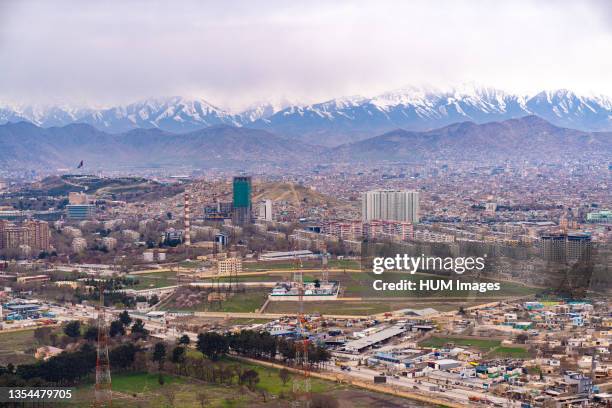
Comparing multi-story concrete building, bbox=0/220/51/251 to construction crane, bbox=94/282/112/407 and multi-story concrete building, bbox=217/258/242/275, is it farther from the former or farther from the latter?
construction crane, bbox=94/282/112/407

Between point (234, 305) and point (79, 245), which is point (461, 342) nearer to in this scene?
point (234, 305)

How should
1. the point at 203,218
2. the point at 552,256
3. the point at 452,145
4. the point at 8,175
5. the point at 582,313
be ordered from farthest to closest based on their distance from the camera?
the point at 452,145, the point at 8,175, the point at 203,218, the point at 552,256, the point at 582,313

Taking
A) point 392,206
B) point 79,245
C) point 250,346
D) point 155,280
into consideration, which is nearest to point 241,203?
point 392,206

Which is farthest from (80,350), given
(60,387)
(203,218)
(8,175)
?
(8,175)

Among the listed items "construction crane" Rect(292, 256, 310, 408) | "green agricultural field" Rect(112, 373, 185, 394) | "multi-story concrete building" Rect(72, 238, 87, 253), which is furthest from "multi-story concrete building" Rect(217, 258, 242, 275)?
"green agricultural field" Rect(112, 373, 185, 394)

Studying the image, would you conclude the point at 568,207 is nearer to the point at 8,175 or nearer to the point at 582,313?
the point at 582,313

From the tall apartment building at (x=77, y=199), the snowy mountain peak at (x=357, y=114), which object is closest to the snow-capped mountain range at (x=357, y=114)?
the snowy mountain peak at (x=357, y=114)
